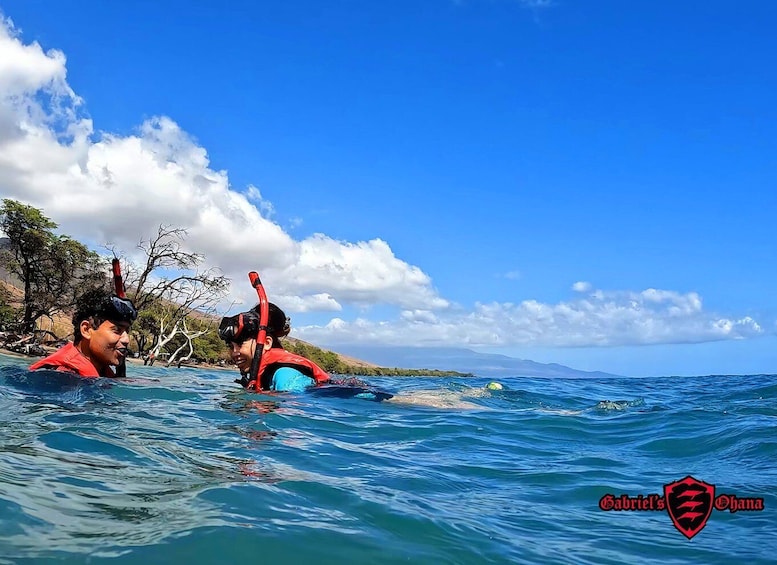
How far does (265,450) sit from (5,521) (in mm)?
2276

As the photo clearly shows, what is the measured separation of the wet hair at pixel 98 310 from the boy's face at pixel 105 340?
0.06m

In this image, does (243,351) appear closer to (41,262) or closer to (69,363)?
(69,363)

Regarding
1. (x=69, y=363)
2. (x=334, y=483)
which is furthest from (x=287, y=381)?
(x=334, y=483)

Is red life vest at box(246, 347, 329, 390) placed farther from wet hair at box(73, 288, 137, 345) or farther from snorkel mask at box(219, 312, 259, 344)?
wet hair at box(73, 288, 137, 345)

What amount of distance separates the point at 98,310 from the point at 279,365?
241cm

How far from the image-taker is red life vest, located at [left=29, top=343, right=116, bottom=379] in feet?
22.4

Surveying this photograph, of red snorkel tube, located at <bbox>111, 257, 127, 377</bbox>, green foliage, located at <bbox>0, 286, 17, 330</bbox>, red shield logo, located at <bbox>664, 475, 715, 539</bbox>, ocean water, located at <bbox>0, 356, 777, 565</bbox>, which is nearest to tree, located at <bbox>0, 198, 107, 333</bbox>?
green foliage, located at <bbox>0, 286, 17, 330</bbox>

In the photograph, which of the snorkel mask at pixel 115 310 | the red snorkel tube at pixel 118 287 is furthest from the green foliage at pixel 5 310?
the snorkel mask at pixel 115 310

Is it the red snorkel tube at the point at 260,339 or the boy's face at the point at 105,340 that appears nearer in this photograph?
the boy's face at the point at 105,340

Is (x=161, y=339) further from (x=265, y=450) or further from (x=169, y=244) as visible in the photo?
(x=265, y=450)

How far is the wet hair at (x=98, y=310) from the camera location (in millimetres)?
7195

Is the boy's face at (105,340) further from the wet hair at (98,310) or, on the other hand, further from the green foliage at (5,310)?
the green foliage at (5,310)

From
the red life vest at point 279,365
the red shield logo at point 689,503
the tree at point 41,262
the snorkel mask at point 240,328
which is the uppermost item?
the tree at point 41,262

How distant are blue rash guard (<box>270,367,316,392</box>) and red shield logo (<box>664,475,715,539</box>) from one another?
16.8 ft
